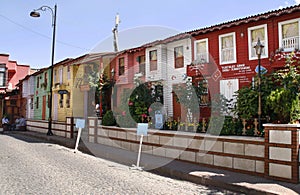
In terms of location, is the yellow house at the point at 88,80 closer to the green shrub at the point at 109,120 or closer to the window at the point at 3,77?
the green shrub at the point at 109,120

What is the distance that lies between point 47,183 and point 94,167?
2.37 meters

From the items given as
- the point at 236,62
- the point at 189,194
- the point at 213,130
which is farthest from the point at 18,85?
the point at 189,194

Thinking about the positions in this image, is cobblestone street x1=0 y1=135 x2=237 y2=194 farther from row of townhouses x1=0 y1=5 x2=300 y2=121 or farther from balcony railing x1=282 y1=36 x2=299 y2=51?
balcony railing x1=282 y1=36 x2=299 y2=51

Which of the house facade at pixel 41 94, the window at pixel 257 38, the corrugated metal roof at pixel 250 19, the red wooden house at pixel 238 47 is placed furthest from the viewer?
the house facade at pixel 41 94

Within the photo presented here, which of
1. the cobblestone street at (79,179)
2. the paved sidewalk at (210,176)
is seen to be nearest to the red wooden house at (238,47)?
the paved sidewalk at (210,176)

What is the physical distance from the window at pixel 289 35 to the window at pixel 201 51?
3959mm

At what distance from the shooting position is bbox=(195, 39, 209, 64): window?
15761 mm

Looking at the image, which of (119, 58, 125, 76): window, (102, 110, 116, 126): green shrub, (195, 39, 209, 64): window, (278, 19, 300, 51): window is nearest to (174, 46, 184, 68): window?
(195, 39, 209, 64): window

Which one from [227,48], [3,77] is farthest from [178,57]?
[3,77]

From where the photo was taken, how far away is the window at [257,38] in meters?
13.5

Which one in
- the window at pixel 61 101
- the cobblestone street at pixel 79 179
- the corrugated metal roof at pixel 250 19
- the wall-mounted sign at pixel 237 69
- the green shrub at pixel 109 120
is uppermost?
the corrugated metal roof at pixel 250 19

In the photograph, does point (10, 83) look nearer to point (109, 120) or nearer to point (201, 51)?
point (109, 120)

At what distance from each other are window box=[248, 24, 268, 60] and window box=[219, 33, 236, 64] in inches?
34.7

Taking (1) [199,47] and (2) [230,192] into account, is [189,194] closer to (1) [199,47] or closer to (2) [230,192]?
(2) [230,192]
